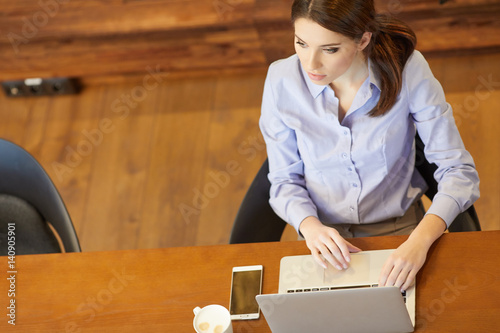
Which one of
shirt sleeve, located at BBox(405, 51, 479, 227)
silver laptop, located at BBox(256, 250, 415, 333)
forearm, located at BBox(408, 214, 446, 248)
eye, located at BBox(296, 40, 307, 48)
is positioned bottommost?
silver laptop, located at BBox(256, 250, 415, 333)

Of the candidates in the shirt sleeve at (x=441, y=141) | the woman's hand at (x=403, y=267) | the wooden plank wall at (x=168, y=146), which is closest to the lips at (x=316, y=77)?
the shirt sleeve at (x=441, y=141)

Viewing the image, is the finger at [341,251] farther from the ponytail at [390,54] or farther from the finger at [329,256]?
the ponytail at [390,54]

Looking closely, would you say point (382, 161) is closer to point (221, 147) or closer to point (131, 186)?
point (221, 147)

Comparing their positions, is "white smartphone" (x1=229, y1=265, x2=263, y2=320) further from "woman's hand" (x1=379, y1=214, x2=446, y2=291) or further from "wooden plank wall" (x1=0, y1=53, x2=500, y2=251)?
"wooden plank wall" (x1=0, y1=53, x2=500, y2=251)

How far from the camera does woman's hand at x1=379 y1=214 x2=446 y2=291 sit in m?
1.51

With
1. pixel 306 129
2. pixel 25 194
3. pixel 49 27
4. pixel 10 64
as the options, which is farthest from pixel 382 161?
pixel 10 64

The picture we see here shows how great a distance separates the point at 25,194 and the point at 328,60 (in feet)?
3.67

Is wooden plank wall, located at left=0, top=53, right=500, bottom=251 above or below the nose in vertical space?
below

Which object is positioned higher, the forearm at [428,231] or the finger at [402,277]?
the forearm at [428,231]

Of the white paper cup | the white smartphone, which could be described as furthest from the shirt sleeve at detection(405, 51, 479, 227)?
the white paper cup

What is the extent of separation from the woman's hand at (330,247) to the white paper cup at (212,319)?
0.88ft

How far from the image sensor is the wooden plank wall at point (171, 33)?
9.43ft

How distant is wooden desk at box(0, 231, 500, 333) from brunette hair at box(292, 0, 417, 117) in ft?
1.28

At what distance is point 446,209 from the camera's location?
5.43ft
